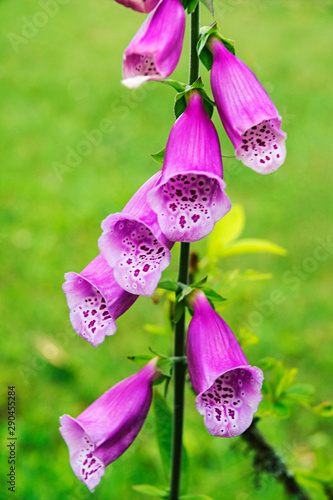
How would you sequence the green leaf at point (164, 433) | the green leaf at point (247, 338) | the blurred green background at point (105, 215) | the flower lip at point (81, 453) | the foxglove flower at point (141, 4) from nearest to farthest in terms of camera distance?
the foxglove flower at point (141, 4) < the flower lip at point (81, 453) < the green leaf at point (247, 338) < the green leaf at point (164, 433) < the blurred green background at point (105, 215)

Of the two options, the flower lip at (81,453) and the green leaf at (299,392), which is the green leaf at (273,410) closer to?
the green leaf at (299,392)

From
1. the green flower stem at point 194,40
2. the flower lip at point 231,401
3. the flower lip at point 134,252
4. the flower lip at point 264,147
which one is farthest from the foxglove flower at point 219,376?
the green flower stem at point 194,40

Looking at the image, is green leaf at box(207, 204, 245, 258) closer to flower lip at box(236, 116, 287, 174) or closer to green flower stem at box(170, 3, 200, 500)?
green flower stem at box(170, 3, 200, 500)

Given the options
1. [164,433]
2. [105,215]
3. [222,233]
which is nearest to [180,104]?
[222,233]

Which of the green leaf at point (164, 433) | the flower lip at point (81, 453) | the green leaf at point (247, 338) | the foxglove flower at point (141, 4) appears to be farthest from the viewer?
the green leaf at point (164, 433)

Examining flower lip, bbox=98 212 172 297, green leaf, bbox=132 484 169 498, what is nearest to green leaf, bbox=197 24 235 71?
flower lip, bbox=98 212 172 297

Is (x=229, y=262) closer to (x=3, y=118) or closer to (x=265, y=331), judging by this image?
(x=265, y=331)

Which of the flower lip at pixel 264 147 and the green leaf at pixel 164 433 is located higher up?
the flower lip at pixel 264 147

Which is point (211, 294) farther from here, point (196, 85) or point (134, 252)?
point (196, 85)
